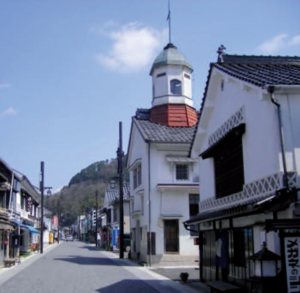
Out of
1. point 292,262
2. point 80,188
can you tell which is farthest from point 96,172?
point 292,262

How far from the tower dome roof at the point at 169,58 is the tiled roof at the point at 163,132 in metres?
4.53

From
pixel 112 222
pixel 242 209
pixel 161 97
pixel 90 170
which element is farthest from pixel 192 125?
pixel 90 170

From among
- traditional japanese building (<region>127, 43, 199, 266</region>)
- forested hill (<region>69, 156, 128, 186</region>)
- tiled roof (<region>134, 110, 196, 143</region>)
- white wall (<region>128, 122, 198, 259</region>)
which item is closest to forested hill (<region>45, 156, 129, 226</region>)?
forested hill (<region>69, 156, 128, 186</region>)

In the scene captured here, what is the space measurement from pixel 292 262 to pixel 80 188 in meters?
157

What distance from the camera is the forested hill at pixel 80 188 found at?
149 metres

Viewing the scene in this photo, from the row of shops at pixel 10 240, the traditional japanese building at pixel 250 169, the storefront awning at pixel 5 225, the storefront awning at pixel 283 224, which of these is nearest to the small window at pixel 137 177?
the row of shops at pixel 10 240

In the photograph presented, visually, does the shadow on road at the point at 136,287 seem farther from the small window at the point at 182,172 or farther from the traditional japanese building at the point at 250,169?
the small window at the point at 182,172

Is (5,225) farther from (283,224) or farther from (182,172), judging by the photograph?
(283,224)

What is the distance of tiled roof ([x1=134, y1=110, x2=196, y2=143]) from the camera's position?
29.4 metres

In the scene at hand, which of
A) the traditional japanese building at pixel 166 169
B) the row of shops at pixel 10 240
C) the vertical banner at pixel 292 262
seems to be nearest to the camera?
the vertical banner at pixel 292 262

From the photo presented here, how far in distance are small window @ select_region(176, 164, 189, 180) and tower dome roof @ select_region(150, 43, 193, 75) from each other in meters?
7.88

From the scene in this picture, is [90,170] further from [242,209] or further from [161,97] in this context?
[242,209]

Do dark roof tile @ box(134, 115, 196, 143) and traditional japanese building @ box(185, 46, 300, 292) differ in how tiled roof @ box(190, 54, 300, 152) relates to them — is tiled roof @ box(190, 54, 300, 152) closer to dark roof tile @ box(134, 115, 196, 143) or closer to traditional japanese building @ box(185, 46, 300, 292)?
traditional japanese building @ box(185, 46, 300, 292)

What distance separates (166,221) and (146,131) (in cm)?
655
